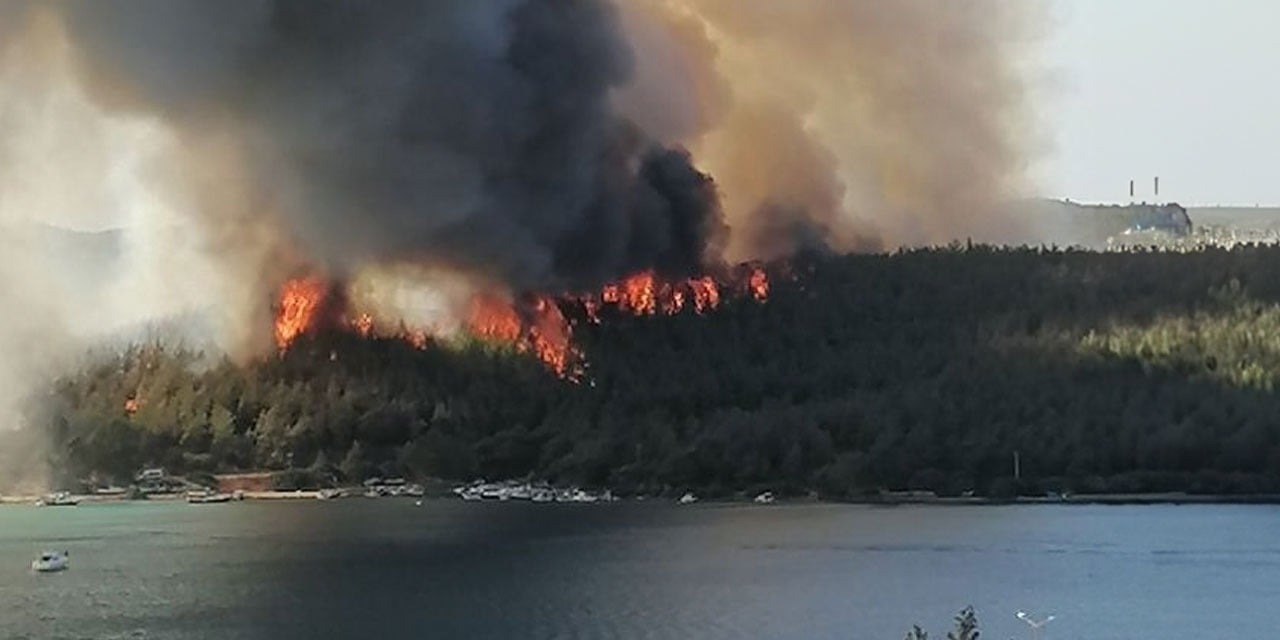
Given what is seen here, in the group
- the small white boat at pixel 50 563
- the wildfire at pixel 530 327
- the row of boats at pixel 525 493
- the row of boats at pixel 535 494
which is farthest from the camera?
the row of boats at pixel 535 494

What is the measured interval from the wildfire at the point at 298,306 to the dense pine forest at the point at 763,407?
46.3 inches

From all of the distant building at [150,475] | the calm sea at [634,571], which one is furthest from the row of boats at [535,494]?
the distant building at [150,475]

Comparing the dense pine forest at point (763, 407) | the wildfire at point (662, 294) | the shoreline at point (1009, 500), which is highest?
the wildfire at point (662, 294)

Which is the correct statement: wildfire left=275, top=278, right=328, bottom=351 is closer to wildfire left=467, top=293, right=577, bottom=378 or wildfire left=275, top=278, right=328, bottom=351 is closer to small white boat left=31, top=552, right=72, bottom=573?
wildfire left=467, top=293, right=577, bottom=378

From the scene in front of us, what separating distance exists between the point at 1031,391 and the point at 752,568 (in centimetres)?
4237

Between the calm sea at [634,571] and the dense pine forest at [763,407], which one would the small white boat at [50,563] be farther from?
the dense pine forest at [763,407]

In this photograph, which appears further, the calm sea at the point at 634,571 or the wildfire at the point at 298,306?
the wildfire at the point at 298,306

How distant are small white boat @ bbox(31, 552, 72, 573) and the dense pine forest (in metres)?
28.3

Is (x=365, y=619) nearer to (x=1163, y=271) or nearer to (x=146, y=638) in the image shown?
(x=146, y=638)

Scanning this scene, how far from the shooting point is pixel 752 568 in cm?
11319

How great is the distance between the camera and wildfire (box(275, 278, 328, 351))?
14300 centimetres

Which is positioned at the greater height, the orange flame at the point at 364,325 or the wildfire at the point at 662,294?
the wildfire at the point at 662,294

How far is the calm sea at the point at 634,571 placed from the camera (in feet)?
311

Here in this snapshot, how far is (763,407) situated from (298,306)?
27070 mm
